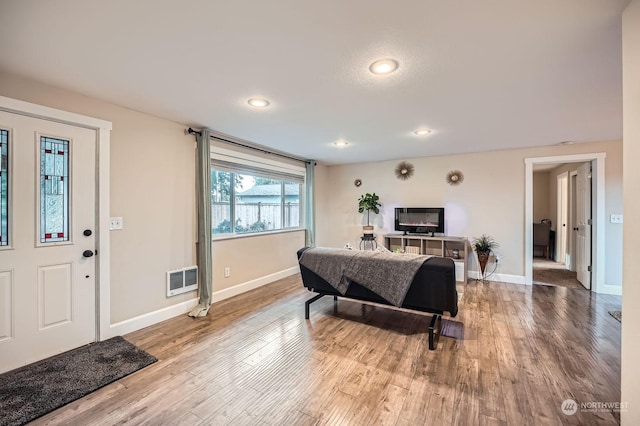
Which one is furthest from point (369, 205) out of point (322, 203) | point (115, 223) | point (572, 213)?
point (115, 223)

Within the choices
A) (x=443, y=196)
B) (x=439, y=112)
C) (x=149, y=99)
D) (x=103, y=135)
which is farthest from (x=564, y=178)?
(x=103, y=135)

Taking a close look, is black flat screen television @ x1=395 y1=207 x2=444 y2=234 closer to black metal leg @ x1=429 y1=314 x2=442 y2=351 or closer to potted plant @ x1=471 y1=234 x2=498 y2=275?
potted plant @ x1=471 y1=234 x2=498 y2=275

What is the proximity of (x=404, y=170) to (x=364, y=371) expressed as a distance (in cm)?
425

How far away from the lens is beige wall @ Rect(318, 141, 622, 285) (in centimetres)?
416

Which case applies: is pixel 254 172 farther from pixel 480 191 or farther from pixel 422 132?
pixel 480 191

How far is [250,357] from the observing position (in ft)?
7.77

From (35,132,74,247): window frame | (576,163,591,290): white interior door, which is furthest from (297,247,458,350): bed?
(576,163,591,290): white interior door

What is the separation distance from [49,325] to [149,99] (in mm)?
2173

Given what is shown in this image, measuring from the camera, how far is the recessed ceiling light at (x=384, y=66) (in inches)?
76.5

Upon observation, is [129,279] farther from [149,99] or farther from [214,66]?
[214,66]

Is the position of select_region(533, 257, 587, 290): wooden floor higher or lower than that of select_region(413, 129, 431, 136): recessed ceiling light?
lower

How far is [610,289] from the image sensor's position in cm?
409

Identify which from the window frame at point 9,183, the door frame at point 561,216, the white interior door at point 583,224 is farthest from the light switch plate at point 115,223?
the door frame at point 561,216

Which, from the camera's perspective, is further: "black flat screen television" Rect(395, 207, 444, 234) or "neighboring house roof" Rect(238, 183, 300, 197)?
"black flat screen television" Rect(395, 207, 444, 234)
